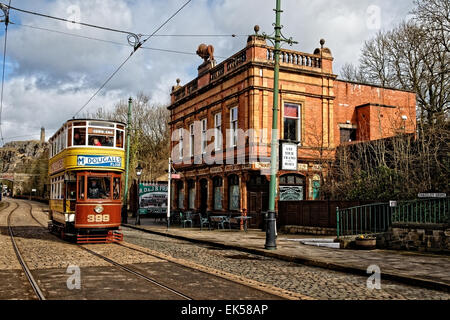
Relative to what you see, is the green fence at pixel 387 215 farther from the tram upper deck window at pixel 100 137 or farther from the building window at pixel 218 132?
the building window at pixel 218 132

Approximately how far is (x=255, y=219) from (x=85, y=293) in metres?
16.5

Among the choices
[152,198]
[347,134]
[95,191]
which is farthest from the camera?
[152,198]

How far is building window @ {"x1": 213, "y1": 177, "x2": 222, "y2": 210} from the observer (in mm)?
26453

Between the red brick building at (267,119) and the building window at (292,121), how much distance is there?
5 centimetres

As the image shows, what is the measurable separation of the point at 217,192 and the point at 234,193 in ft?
7.28

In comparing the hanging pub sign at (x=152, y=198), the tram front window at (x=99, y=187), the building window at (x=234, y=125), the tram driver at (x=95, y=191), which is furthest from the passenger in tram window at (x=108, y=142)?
the hanging pub sign at (x=152, y=198)

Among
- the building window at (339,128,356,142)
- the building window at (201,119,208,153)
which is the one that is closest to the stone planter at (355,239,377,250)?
the building window at (339,128,356,142)

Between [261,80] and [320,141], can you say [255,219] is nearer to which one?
[320,141]

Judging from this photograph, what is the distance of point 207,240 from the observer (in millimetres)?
17453

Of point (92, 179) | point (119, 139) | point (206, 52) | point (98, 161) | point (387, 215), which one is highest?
point (206, 52)

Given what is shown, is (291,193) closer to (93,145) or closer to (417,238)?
(417,238)

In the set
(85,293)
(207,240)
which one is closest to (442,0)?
(207,240)

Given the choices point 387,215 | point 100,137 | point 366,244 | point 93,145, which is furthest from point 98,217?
point 387,215

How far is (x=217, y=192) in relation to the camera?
2684 centimetres
